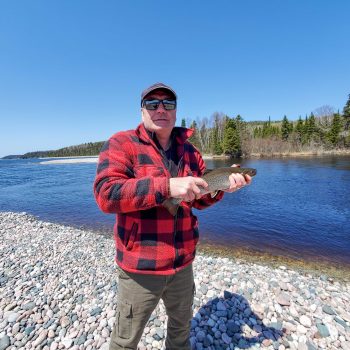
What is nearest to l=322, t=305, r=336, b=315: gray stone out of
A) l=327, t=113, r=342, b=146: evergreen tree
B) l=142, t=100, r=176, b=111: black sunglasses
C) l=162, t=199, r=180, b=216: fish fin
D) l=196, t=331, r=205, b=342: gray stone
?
l=196, t=331, r=205, b=342: gray stone

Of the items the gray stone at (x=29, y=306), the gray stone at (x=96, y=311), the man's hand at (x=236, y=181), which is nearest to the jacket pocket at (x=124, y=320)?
the man's hand at (x=236, y=181)

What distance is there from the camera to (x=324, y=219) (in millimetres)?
13039

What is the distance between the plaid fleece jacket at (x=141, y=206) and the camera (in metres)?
1.93

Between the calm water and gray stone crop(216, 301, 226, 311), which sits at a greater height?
gray stone crop(216, 301, 226, 311)

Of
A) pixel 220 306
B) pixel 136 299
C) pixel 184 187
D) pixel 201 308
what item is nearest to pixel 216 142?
pixel 220 306

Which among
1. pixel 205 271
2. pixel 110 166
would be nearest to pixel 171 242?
pixel 110 166

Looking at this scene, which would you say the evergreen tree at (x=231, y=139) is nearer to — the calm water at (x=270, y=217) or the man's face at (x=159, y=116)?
the calm water at (x=270, y=217)

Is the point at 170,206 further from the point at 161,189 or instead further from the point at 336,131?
the point at 336,131

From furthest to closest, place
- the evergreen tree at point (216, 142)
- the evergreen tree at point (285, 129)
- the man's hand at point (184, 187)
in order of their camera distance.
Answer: the evergreen tree at point (285, 129) < the evergreen tree at point (216, 142) < the man's hand at point (184, 187)

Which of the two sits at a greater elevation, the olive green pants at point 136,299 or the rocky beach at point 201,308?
the olive green pants at point 136,299

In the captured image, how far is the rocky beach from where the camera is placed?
383 cm

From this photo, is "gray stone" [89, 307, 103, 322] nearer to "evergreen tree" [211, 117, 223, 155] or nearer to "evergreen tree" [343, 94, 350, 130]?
"evergreen tree" [211, 117, 223, 155]

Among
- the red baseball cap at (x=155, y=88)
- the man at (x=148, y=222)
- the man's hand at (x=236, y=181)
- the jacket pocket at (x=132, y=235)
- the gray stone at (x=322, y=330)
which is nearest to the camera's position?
the man at (x=148, y=222)

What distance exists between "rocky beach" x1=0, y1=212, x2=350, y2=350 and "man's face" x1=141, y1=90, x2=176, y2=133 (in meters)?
3.42
